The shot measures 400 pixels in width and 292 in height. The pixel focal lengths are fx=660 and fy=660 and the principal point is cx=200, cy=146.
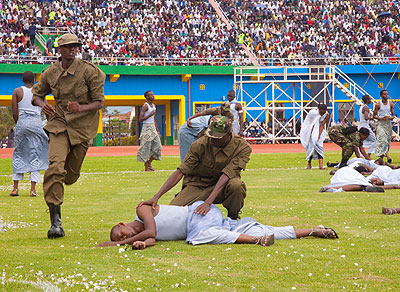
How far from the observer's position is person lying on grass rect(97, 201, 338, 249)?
5969mm

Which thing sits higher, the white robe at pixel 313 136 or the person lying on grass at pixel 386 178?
the white robe at pixel 313 136

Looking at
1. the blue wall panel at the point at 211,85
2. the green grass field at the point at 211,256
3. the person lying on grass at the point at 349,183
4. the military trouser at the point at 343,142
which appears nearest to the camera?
the green grass field at the point at 211,256

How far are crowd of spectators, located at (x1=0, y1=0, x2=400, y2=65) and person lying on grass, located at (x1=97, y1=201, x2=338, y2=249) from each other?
32256 mm

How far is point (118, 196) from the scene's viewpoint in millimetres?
10781

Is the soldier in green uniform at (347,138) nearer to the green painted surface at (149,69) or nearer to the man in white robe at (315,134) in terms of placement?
the man in white robe at (315,134)

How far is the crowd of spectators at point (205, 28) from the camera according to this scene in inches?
1572

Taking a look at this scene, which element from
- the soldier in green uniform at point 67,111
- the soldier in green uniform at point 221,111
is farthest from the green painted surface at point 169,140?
→ the soldier in green uniform at point 67,111

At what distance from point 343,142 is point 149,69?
24.9 m

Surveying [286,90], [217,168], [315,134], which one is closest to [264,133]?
[286,90]

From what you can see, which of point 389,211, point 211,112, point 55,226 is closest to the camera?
point 55,226

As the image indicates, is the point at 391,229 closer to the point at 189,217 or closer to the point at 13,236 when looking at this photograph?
the point at 189,217

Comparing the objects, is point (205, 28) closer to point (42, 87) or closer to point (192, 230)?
point (42, 87)

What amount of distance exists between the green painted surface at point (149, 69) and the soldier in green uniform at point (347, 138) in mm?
23651

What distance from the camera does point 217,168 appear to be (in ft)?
22.8
